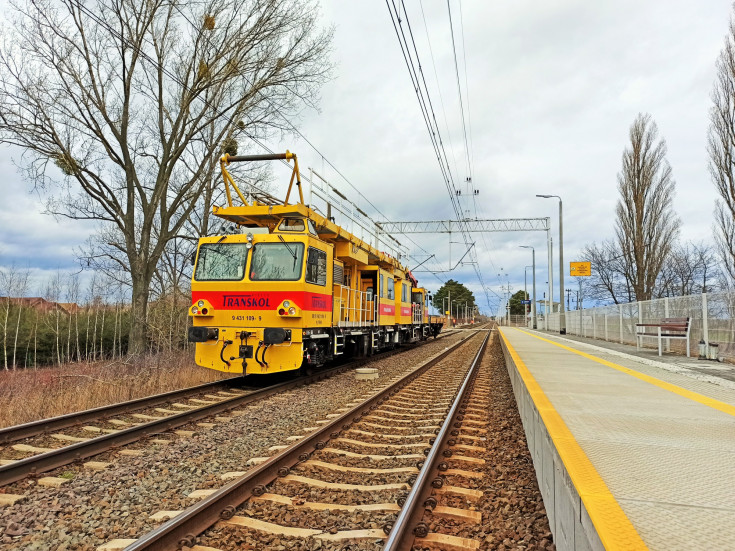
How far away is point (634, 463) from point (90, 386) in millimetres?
9224

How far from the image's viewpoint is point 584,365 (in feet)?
34.4

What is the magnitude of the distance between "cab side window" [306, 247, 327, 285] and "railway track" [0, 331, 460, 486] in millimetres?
2391

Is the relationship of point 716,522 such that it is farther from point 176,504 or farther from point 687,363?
point 687,363

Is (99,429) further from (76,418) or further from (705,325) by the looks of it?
(705,325)

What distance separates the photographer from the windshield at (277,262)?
32.0 ft

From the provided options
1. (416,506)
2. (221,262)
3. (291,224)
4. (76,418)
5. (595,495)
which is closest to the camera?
(595,495)

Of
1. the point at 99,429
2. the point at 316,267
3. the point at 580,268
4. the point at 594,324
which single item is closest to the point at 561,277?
the point at 594,324

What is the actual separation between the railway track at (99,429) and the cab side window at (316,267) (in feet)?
7.84

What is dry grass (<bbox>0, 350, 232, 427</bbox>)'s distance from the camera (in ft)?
24.9

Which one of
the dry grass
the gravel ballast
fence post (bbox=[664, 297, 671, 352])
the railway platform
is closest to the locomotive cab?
the dry grass

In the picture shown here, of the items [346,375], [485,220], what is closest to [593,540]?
[346,375]

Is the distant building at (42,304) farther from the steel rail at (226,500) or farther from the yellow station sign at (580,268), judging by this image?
the yellow station sign at (580,268)

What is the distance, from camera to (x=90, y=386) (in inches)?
365

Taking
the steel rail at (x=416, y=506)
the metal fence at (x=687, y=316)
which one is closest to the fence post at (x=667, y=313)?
the metal fence at (x=687, y=316)
